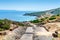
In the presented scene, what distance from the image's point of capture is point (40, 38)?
12.8 m

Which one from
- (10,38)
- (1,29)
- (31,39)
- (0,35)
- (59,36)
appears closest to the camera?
(31,39)

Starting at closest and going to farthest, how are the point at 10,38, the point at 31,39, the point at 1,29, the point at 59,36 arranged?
the point at 31,39
the point at 10,38
the point at 59,36
the point at 1,29

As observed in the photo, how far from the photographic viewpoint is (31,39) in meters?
12.5

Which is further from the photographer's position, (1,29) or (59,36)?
(1,29)

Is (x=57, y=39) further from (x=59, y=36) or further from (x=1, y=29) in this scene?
(x=1, y=29)

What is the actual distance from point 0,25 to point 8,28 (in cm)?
86

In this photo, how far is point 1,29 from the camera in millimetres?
18250

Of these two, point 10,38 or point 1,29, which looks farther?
point 1,29

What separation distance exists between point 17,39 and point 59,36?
282cm

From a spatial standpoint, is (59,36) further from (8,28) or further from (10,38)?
(8,28)

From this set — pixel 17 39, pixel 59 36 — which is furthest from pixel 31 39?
pixel 59 36

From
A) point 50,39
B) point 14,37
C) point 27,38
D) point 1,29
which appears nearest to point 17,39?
point 14,37

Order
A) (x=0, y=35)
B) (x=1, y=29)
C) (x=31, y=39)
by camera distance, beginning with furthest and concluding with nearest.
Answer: (x=1, y=29) < (x=0, y=35) < (x=31, y=39)

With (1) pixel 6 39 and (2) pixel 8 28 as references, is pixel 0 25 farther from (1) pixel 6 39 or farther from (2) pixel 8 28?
(1) pixel 6 39
